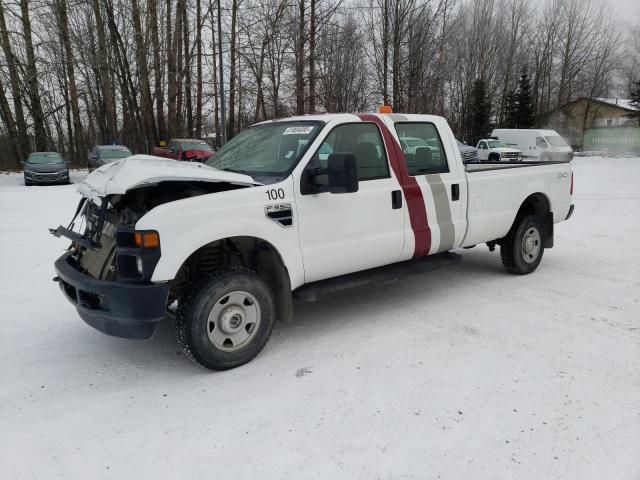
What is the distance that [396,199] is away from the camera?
4.67m

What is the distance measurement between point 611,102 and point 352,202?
58803 mm

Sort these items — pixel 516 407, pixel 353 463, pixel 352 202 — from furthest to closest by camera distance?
pixel 352 202 < pixel 516 407 < pixel 353 463

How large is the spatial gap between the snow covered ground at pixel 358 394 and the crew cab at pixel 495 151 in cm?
2087

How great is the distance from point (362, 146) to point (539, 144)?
25897mm

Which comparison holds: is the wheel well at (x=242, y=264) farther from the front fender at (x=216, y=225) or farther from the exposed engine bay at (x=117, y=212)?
the exposed engine bay at (x=117, y=212)

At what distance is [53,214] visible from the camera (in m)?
11.6

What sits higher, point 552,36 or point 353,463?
point 552,36

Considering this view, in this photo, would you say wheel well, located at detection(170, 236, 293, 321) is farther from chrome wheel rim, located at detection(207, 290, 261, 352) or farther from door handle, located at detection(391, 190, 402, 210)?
door handle, located at detection(391, 190, 402, 210)

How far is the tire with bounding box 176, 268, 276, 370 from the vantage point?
3.65 m

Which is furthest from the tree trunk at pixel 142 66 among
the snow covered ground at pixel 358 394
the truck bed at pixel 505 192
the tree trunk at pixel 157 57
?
the truck bed at pixel 505 192

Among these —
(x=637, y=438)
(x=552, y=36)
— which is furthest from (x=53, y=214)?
(x=552, y=36)

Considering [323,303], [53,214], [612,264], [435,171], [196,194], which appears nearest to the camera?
[196,194]

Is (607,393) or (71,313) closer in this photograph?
(607,393)

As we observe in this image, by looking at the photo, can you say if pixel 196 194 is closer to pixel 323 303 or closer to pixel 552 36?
pixel 323 303
